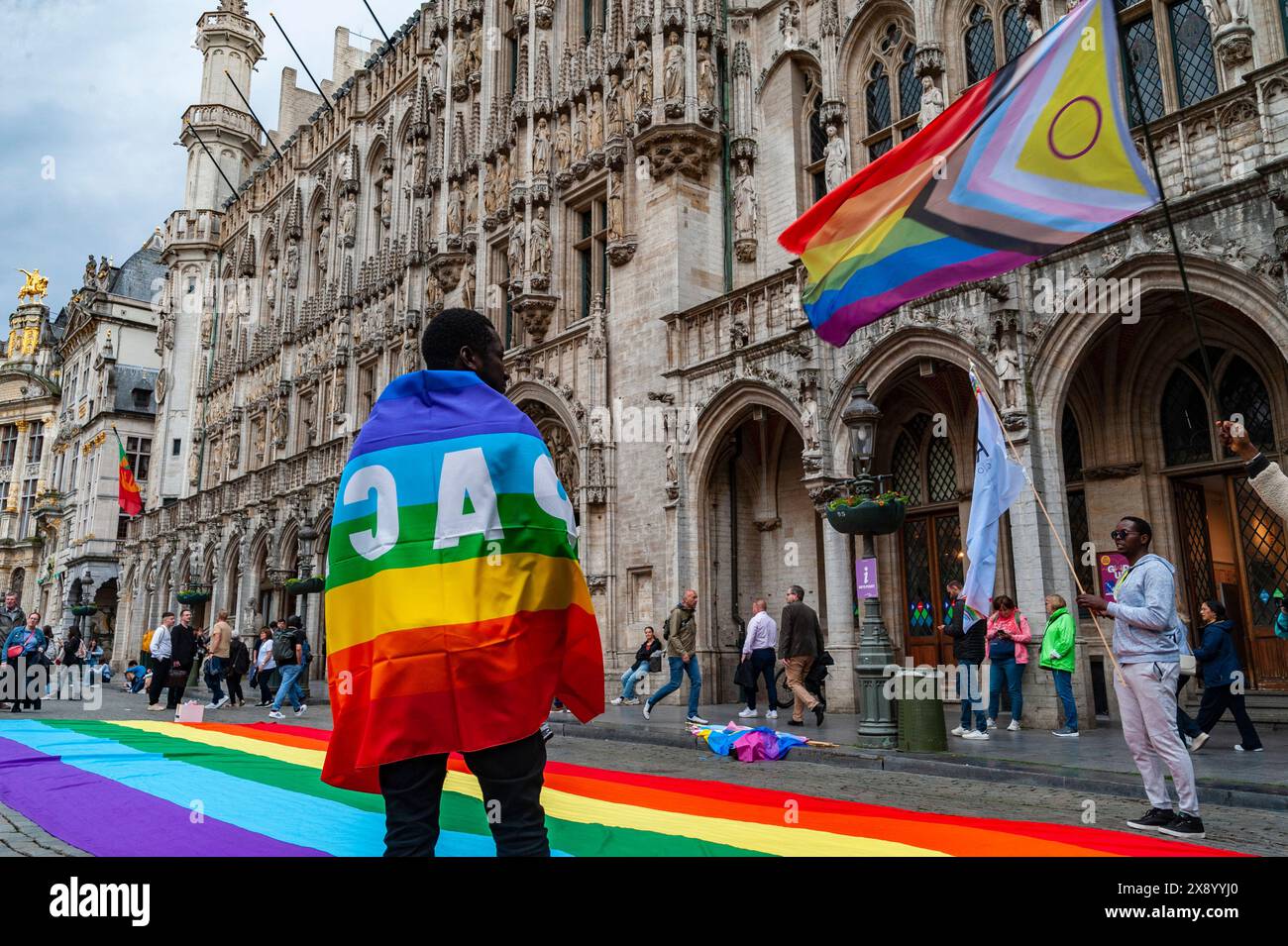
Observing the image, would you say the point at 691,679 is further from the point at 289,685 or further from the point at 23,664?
the point at 23,664

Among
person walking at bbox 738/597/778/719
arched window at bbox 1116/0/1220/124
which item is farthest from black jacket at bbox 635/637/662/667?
arched window at bbox 1116/0/1220/124

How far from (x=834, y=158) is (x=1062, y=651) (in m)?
10.3

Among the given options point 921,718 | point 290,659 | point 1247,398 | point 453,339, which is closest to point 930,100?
point 1247,398

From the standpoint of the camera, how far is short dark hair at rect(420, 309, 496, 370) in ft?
11.3

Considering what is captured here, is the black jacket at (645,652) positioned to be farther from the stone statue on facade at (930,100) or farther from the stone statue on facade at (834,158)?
the stone statue on facade at (930,100)

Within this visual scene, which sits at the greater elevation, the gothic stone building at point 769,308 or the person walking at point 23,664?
the gothic stone building at point 769,308

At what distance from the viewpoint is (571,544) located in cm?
329

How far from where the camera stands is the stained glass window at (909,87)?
17.2 metres

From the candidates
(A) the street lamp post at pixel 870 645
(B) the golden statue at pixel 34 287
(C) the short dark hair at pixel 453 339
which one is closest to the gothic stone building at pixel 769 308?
(A) the street lamp post at pixel 870 645

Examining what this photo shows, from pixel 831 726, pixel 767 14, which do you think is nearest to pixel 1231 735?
pixel 831 726

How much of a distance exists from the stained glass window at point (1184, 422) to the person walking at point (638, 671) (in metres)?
8.43

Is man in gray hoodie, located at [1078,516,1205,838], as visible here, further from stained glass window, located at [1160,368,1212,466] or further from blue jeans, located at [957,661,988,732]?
stained glass window, located at [1160,368,1212,466]

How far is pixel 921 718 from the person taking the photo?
397 inches

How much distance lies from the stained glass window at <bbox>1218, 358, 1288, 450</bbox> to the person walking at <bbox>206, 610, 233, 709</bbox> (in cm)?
1639
